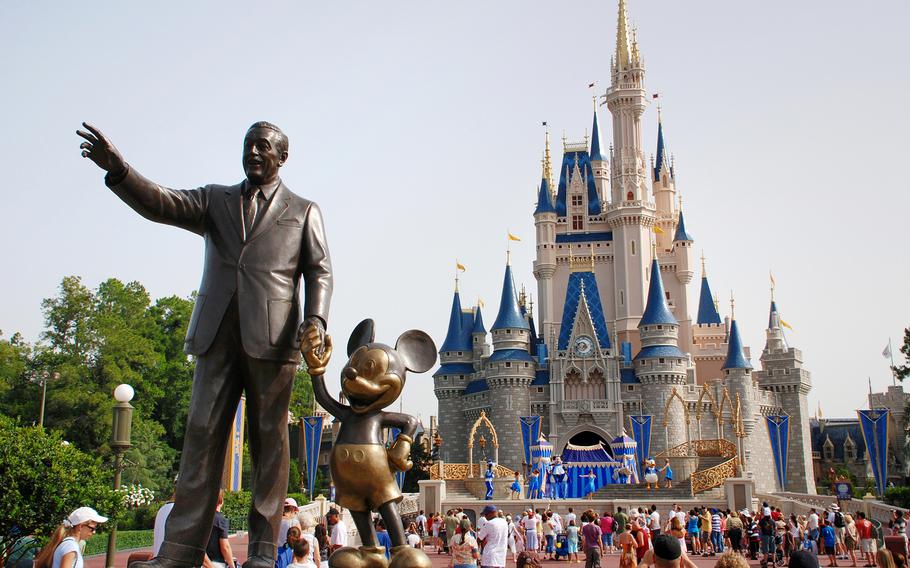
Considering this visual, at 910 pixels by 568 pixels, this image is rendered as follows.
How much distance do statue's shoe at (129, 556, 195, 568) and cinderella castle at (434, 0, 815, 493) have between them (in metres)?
43.5

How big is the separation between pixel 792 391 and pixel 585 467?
57.4 feet

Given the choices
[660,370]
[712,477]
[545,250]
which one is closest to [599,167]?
[545,250]

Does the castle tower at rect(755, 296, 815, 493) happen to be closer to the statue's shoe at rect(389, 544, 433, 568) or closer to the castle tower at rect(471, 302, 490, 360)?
the castle tower at rect(471, 302, 490, 360)

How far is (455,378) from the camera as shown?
55250 mm

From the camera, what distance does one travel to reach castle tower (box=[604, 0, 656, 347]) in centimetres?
5569

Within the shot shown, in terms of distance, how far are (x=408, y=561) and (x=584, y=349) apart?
47984 millimetres

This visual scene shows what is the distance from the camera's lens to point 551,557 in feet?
66.8

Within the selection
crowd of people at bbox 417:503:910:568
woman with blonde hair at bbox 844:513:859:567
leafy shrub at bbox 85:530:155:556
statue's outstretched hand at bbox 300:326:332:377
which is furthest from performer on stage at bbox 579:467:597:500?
statue's outstretched hand at bbox 300:326:332:377

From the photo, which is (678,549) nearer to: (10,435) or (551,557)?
(10,435)

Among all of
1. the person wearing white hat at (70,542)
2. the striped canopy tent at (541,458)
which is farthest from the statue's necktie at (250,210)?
the striped canopy tent at (541,458)

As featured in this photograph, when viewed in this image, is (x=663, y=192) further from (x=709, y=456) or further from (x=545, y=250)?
(x=709, y=456)

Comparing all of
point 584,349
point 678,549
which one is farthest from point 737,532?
point 584,349

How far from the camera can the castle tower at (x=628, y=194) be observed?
55688mm

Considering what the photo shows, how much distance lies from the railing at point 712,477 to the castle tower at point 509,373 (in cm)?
1670
